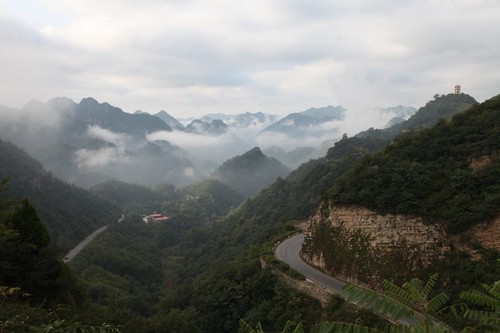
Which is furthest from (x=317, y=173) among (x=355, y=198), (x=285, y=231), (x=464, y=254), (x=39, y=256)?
(x=39, y=256)

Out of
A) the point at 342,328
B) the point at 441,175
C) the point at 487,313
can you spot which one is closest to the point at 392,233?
the point at 441,175

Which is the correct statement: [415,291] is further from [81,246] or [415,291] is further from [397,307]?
[81,246]

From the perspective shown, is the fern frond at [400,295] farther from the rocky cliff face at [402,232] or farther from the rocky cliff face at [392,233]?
the rocky cliff face at [392,233]

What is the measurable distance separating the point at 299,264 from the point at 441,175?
13.2 m

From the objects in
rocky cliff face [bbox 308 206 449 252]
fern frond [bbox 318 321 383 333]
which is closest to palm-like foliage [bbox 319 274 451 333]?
fern frond [bbox 318 321 383 333]

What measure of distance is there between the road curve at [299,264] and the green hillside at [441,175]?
18.8 feet

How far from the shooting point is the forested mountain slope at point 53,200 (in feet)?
268

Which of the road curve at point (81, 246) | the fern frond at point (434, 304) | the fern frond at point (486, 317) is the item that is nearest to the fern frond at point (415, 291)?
the fern frond at point (434, 304)

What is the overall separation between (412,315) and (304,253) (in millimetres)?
31256

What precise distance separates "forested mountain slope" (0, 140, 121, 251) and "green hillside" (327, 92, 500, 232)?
2517 inches

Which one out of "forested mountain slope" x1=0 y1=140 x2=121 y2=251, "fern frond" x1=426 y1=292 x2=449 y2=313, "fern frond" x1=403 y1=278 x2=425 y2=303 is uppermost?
"fern frond" x1=403 y1=278 x2=425 y2=303

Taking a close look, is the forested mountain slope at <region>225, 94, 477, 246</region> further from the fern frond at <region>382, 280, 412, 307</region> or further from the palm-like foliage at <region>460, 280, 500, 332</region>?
the fern frond at <region>382, 280, 412, 307</region>

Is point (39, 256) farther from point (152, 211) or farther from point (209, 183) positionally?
point (209, 183)

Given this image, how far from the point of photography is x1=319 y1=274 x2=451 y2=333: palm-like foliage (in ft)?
14.1
